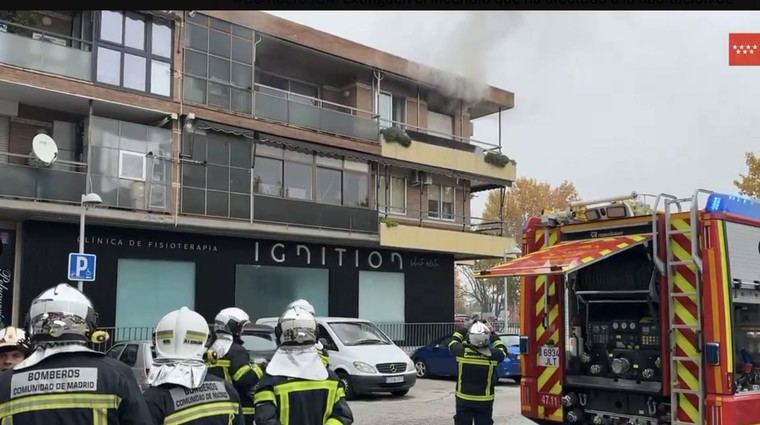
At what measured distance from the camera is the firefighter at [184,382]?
3.62 metres

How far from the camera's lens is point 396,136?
24.7 m

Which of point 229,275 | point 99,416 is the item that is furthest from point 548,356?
point 229,275

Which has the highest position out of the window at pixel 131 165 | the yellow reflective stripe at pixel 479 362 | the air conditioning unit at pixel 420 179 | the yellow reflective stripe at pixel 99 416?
the air conditioning unit at pixel 420 179

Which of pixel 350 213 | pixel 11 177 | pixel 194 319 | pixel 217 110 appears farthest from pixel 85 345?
pixel 350 213

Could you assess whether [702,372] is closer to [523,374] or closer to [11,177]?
[523,374]

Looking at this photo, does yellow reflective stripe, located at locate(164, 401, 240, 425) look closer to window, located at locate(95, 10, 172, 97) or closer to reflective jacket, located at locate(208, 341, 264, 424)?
reflective jacket, located at locate(208, 341, 264, 424)

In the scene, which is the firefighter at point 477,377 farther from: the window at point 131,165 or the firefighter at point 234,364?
the window at point 131,165

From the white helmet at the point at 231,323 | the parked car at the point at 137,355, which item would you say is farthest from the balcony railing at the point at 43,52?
the white helmet at the point at 231,323

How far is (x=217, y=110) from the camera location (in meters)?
20.7

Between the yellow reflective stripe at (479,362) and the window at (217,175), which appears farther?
the window at (217,175)

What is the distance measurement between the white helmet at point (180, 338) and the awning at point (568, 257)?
3723mm

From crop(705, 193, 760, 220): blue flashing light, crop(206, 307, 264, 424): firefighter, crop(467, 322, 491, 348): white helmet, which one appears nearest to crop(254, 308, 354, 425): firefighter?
crop(206, 307, 264, 424): firefighter

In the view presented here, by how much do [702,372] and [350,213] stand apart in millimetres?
17327

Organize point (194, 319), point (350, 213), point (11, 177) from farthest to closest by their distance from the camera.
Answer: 1. point (350, 213)
2. point (11, 177)
3. point (194, 319)
